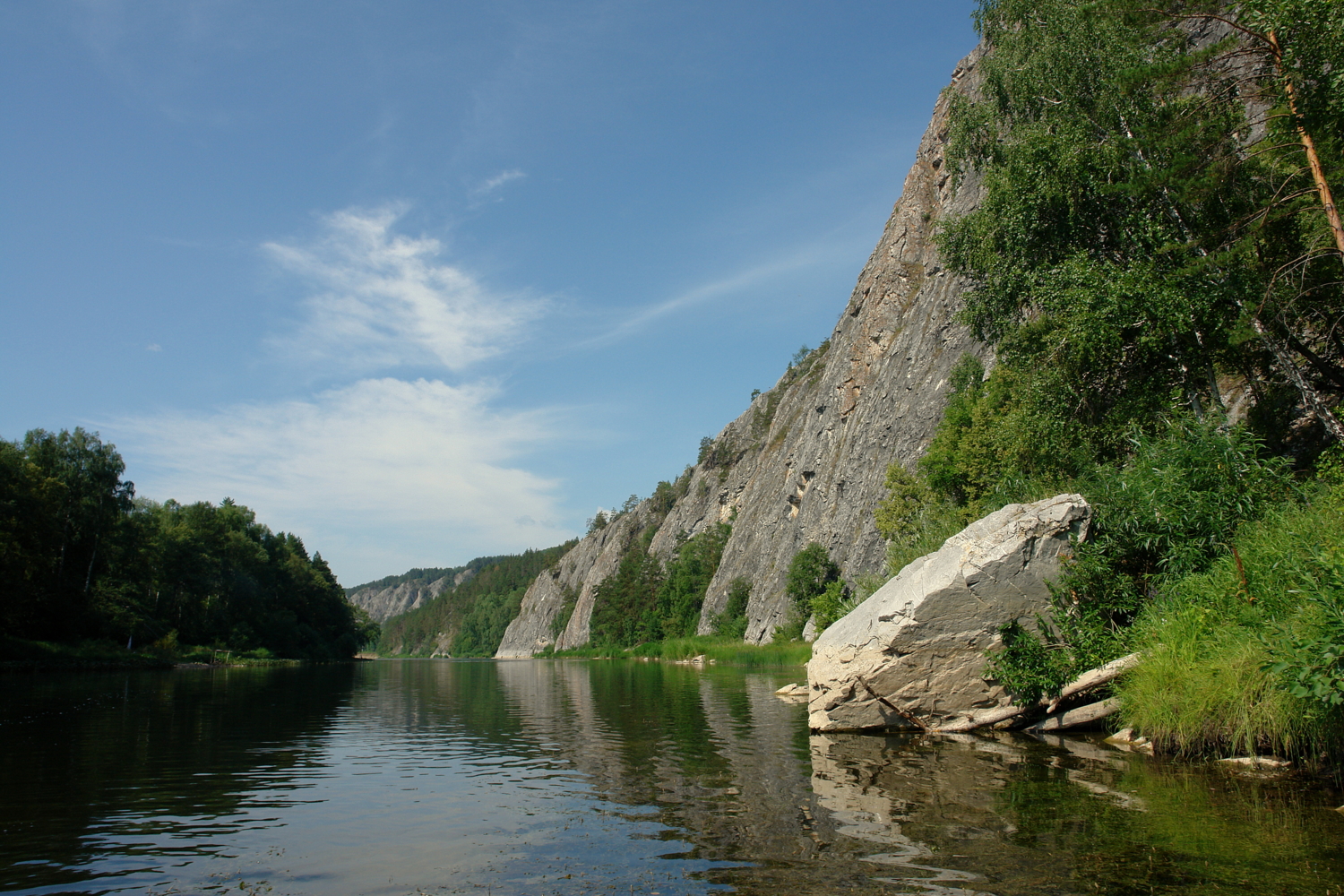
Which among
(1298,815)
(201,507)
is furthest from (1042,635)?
(201,507)

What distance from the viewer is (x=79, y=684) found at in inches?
1344

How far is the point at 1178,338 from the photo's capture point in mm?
19234

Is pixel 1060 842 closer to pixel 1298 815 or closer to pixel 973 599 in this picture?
pixel 1298 815

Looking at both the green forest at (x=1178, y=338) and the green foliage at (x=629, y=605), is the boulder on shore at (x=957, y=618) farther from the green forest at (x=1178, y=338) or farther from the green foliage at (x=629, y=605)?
the green foliage at (x=629, y=605)

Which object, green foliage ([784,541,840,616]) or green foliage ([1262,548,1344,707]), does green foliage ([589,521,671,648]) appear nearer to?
green foliage ([784,541,840,616])

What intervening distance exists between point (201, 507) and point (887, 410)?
7342 centimetres

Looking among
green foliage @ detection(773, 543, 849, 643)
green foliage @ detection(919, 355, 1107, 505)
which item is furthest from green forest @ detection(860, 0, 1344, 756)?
green foliage @ detection(773, 543, 849, 643)

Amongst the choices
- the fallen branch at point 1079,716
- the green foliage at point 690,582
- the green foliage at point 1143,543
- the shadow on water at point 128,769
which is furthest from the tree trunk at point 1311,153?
the green foliage at point 690,582

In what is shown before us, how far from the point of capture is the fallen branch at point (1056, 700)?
14336 millimetres

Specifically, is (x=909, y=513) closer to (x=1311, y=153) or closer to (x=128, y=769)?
(x=1311, y=153)

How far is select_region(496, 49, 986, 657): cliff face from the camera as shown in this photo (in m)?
59.2

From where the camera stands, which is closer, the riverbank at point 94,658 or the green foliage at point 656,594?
the riverbank at point 94,658

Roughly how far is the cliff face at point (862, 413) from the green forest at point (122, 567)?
176ft

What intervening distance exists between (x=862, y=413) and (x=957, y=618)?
56.7m
